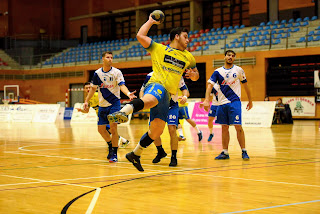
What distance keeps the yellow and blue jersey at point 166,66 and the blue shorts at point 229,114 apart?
216 cm

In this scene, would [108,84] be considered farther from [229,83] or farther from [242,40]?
[242,40]

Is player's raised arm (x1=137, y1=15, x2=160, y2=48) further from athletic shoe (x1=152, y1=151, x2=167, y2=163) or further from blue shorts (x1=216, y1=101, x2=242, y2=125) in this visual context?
blue shorts (x1=216, y1=101, x2=242, y2=125)

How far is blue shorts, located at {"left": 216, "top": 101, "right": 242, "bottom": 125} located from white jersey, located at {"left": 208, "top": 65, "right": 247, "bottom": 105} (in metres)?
0.09

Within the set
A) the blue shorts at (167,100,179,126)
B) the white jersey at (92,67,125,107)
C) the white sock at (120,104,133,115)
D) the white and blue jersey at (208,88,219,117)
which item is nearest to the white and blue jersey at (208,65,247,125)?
the blue shorts at (167,100,179,126)

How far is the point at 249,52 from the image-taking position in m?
28.4

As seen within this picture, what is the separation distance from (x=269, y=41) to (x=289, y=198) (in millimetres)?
24265

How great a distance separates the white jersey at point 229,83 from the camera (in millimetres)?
8695

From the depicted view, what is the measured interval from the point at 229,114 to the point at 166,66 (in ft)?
8.01

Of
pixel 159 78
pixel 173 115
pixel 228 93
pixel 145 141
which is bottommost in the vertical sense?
pixel 145 141

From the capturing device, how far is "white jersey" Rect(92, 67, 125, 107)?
889cm

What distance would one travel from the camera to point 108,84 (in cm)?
893

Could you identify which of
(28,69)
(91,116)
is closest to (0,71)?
(28,69)

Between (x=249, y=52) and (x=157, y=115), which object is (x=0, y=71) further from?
(x=157, y=115)

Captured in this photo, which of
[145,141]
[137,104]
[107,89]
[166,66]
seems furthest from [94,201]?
[107,89]
